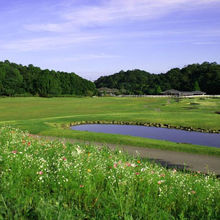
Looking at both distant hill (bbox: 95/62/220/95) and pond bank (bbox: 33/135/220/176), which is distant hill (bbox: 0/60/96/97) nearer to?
distant hill (bbox: 95/62/220/95)

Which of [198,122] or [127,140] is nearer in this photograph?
[127,140]

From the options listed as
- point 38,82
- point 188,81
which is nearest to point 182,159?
point 38,82

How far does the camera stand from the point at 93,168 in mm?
8234

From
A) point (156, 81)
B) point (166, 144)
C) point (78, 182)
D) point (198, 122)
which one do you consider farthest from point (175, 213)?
point (156, 81)

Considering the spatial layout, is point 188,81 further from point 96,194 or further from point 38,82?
point 96,194

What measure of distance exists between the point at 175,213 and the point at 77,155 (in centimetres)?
378

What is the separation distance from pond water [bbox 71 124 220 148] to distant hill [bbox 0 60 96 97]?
86594mm

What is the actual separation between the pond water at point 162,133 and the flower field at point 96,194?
1852cm

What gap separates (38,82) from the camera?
12044cm

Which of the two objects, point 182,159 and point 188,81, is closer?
point 182,159

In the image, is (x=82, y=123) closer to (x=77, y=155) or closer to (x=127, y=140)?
(x=127, y=140)

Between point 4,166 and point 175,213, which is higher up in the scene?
point 4,166

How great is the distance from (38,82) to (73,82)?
19.4m

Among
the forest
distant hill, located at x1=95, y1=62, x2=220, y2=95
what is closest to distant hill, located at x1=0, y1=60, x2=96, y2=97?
the forest
